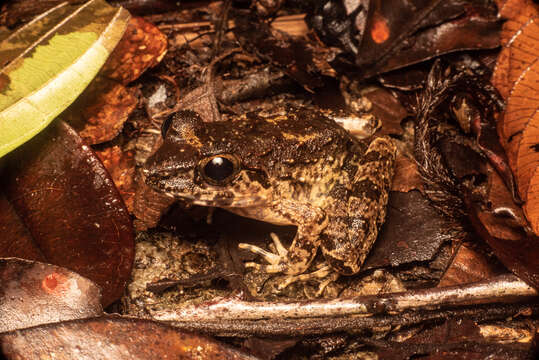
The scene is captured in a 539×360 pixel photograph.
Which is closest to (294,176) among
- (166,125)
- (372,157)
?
(372,157)

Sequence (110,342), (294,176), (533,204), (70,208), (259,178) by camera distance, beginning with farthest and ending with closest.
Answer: (294,176) → (259,178) → (533,204) → (70,208) → (110,342)

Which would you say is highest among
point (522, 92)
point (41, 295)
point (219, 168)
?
point (522, 92)

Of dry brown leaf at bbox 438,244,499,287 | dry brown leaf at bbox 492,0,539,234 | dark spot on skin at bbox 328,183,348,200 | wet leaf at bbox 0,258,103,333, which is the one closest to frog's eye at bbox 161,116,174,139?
wet leaf at bbox 0,258,103,333

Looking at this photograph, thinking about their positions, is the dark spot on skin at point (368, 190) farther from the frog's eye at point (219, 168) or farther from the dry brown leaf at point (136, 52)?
the dry brown leaf at point (136, 52)

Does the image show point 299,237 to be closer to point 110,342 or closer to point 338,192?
point 338,192

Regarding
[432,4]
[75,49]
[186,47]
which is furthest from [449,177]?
[75,49]

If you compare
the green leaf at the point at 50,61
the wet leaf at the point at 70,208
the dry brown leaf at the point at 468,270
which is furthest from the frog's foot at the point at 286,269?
the green leaf at the point at 50,61

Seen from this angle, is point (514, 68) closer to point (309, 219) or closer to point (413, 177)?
point (413, 177)

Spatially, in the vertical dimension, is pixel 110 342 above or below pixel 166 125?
below
